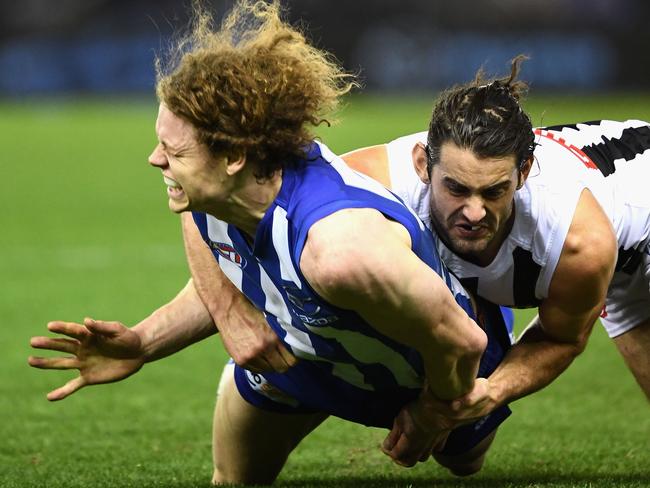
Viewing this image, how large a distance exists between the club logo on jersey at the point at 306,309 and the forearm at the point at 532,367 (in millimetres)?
688

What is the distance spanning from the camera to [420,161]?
4.33m

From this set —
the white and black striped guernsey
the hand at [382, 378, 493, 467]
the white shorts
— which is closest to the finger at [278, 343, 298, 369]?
the hand at [382, 378, 493, 467]

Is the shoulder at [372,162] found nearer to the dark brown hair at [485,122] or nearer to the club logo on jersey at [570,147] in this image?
the dark brown hair at [485,122]

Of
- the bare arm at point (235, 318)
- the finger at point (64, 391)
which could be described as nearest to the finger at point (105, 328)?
the finger at point (64, 391)

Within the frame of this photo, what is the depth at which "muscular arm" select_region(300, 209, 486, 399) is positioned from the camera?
346 centimetres

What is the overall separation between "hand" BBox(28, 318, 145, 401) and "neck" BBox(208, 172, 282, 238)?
2.52 feet

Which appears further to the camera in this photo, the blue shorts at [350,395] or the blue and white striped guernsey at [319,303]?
the blue shorts at [350,395]

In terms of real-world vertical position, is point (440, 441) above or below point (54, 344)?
below

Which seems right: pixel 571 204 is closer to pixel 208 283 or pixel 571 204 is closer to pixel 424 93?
pixel 208 283

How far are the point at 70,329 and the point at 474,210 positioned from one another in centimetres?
144

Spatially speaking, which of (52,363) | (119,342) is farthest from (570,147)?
(52,363)

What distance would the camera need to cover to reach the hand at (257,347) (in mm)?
4285

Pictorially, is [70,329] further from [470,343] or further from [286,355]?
[470,343]

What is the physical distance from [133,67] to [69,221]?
12627 millimetres
